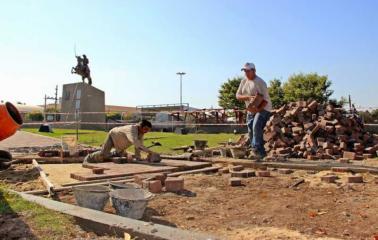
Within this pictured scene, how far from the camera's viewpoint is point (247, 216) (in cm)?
409

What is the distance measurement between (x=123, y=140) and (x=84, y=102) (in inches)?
810

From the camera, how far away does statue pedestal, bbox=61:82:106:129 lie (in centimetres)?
2816

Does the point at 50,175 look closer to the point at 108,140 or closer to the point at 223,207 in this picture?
the point at 108,140

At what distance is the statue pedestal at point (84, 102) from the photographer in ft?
92.4

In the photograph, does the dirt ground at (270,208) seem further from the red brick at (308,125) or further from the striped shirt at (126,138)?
the red brick at (308,125)

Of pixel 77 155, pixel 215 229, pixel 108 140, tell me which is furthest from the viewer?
pixel 77 155

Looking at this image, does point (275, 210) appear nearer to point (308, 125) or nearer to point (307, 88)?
point (308, 125)

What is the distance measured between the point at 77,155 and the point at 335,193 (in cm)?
620

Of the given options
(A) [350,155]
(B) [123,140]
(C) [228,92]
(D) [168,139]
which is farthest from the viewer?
(C) [228,92]

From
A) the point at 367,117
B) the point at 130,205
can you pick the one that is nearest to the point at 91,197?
the point at 130,205

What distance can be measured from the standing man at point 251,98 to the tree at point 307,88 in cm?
3676

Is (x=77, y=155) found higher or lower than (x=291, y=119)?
lower

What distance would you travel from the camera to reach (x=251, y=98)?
8.36 meters

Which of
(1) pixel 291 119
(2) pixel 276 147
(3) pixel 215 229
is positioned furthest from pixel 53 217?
(1) pixel 291 119
